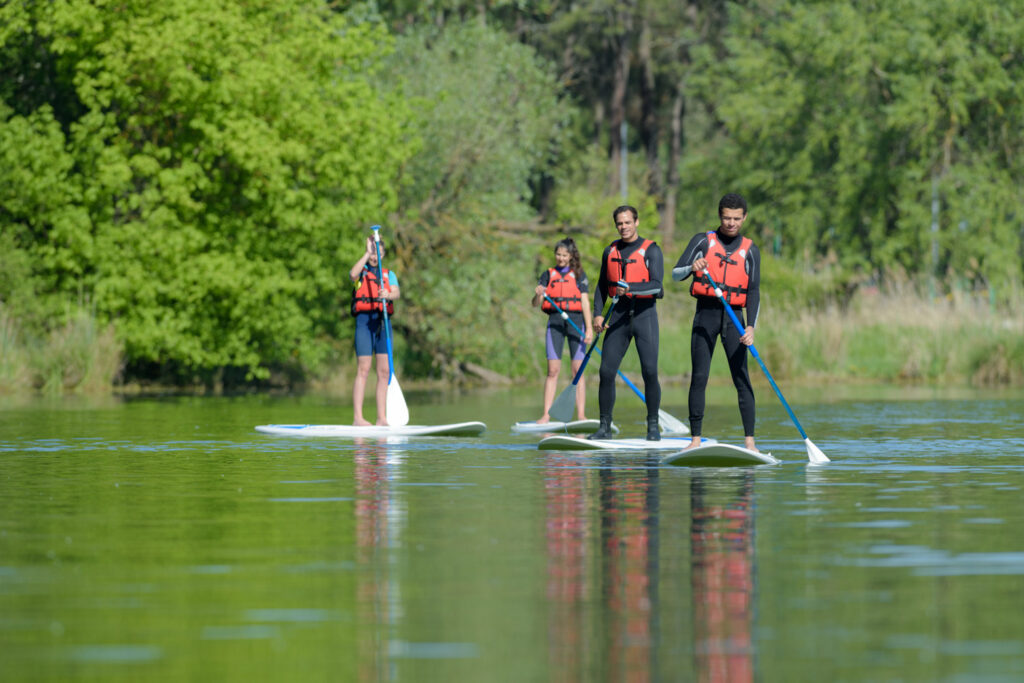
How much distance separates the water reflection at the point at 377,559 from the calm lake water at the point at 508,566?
0.03m

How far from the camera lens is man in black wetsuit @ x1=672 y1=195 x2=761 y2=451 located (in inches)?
564

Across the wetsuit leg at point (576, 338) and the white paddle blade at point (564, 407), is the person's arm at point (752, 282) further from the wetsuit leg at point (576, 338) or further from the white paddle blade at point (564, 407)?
the wetsuit leg at point (576, 338)

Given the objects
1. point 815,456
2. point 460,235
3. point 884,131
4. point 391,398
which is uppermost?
A: point 884,131

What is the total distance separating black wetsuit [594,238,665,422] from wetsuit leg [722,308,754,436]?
3.20ft

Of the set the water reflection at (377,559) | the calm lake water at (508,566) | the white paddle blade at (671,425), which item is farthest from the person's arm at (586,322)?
the water reflection at (377,559)

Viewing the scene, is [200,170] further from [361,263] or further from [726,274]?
[726,274]

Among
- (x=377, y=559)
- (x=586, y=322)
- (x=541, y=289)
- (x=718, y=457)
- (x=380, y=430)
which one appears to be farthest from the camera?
(x=586, y=322)

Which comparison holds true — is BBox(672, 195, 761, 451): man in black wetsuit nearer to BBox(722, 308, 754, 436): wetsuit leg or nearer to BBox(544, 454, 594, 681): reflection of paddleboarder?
BBox(722, 308, 754, 436): wetsuit leg

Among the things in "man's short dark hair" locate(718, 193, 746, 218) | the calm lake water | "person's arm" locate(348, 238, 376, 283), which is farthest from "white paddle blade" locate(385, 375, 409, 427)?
"man's short dark hair" locate(718, 193, 746, 218)

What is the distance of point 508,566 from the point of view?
8578 mm

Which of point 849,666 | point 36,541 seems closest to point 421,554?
point 36,541

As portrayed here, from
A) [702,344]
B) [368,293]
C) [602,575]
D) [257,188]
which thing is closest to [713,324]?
[702,344]

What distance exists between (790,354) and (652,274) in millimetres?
18641

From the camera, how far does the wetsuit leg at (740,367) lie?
1438 cm
